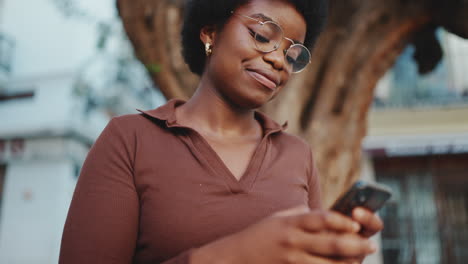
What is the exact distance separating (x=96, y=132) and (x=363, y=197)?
10987 millimetres

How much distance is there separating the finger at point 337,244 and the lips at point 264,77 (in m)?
0.75

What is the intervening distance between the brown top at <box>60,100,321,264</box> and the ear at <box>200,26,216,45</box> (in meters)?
0.41

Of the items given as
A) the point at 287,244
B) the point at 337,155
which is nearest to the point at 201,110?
the point at 287,244

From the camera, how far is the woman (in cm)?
102

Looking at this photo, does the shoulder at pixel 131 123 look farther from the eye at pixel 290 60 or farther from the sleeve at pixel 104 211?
the eye at pixel 290 60

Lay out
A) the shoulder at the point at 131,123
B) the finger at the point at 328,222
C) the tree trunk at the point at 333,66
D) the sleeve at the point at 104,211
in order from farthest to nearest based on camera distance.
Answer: the tree trunk at the point at 333,66 < the shoulder at the point at 131,123 < the sleeve at the point at 104,211 < the finger at the point at 328,222

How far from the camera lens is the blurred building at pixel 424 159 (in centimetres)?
888

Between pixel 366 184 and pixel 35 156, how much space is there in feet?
35.2

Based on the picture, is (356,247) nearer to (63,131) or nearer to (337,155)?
(337,155)

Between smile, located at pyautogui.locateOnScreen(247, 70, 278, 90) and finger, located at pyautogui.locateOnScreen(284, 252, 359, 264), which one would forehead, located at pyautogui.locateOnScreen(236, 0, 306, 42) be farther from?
finger, located at pyautogui.locateOnScreen(284, 252, 359, 264)

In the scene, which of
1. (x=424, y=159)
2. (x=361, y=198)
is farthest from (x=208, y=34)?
(x=424, y=159)

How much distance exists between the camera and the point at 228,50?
158 cm

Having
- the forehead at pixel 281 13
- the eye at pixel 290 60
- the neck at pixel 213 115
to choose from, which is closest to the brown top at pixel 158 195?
the neck at pixel 213 115

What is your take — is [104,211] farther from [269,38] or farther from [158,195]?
[269,38]
